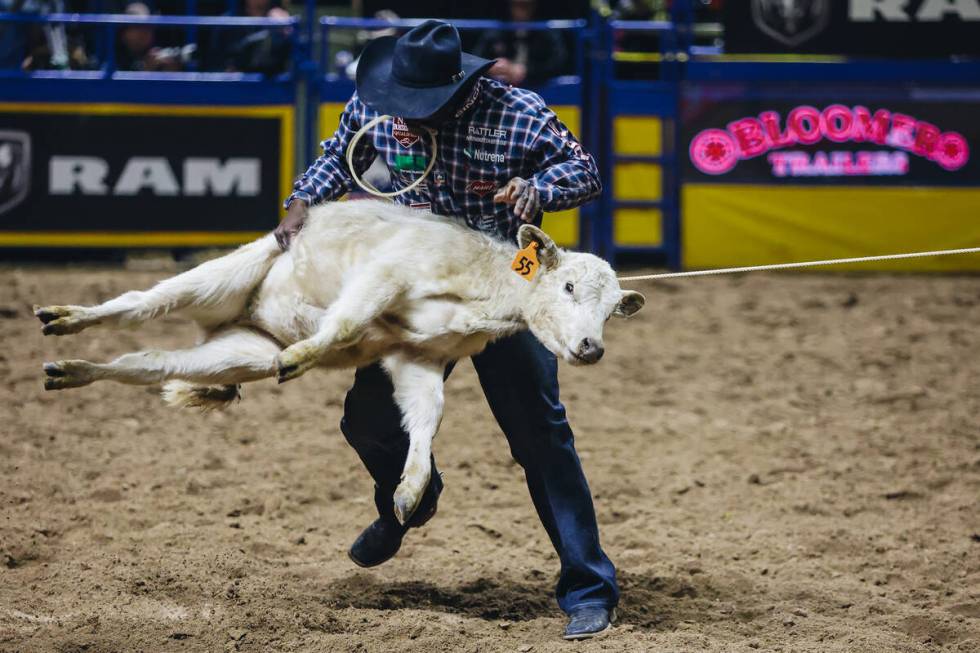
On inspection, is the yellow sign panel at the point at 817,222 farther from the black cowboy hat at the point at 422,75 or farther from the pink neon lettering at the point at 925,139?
the black cowboy hat at the point at 422,75

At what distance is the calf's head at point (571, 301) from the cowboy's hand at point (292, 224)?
77cm

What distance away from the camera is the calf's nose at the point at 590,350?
362 centimetres

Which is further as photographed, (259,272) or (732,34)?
(732,34)

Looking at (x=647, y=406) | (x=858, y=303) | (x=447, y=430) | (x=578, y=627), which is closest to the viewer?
(x=578, y=627)

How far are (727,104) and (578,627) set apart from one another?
6.87 m

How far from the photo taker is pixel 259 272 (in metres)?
4.16

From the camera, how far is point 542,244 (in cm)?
381

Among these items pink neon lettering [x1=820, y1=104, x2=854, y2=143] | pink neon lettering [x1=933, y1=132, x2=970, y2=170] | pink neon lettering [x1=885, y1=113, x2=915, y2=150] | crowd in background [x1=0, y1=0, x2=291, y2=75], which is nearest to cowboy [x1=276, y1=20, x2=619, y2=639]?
crowd in background [x1=0, y1=0, x2=291, y2=75]

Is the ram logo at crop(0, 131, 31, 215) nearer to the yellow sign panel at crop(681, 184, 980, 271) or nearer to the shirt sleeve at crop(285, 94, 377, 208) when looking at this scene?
the yellow sign panel at crop(681, 184, 980, 271)

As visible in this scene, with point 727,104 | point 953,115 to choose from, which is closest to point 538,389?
point 727,104

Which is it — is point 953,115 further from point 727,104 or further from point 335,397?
point 335,397

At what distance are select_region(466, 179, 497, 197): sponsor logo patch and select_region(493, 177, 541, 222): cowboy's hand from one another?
23 centimetres

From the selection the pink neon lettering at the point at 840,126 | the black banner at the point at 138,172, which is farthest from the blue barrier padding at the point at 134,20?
the pink neon lettering at the point at 840,126

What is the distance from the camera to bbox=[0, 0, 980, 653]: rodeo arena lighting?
3.94 m
